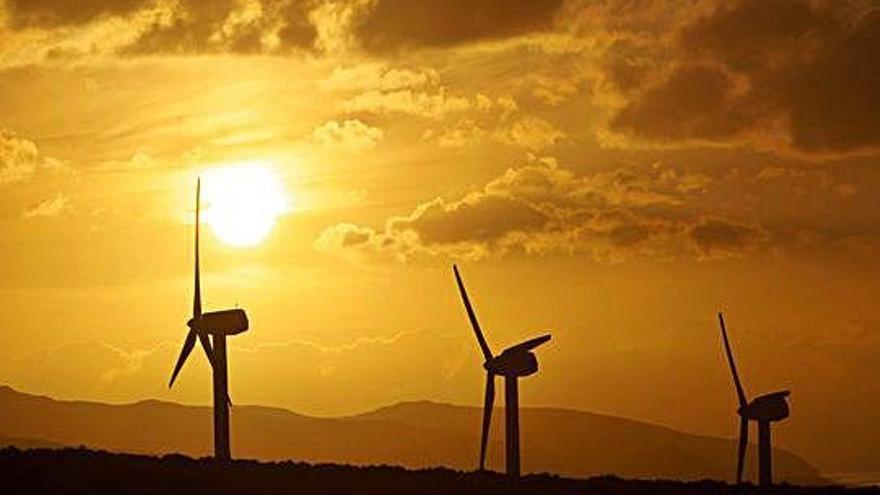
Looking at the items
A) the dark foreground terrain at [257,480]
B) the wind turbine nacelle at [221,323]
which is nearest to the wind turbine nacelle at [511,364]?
the dark foreground terrain at [257,480]

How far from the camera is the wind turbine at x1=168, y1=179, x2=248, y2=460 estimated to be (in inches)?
6570

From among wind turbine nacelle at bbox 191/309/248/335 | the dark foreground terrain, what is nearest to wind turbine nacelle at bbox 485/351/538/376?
the dark foreground terrain

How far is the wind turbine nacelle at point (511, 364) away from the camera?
170 m

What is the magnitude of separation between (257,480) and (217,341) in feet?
65.7

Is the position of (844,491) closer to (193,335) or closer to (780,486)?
(780,486)

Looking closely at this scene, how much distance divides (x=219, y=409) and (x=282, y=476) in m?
9.82

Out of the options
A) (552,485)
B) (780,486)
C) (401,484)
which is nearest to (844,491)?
(780,486)

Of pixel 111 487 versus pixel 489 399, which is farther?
pixel 489 399

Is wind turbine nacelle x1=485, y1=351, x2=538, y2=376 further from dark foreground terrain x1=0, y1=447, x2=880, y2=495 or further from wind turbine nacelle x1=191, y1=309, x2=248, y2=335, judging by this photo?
wind turbine nacelle x1=191, y1=309, x2=248, y2=335

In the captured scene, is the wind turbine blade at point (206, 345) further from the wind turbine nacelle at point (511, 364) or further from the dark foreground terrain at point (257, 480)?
the wind turbine nacelle at point (511, 364)

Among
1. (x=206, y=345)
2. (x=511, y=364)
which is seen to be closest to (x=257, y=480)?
(x=206, y=345)

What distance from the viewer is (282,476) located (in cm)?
16225

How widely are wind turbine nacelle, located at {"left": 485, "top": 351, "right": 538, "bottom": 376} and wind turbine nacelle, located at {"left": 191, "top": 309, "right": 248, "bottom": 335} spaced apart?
25.8 meters

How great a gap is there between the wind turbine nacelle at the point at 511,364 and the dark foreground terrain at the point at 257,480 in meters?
10.3
